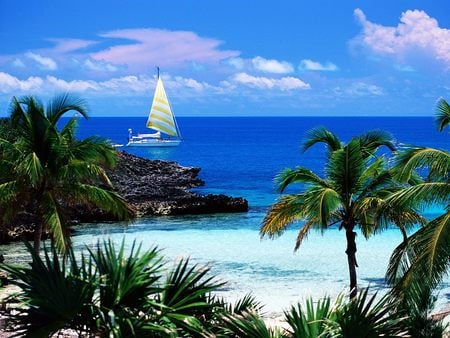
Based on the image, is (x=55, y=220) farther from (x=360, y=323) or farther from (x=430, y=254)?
(x=360, y=323)

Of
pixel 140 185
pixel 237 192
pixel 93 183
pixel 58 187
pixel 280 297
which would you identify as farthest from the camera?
pixel 237 192

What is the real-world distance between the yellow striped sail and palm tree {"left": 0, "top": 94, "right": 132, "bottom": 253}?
74.7 metres

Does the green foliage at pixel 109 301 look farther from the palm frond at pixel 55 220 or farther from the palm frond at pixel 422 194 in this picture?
the palm frond at pixel 55 220

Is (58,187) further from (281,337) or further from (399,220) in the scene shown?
(281,337)

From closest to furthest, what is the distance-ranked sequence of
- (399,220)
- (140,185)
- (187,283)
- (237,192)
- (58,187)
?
(187,283) < (399,220) < (58,187) < (140,185) < (237,192)

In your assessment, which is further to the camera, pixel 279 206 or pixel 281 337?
pixel 279 206

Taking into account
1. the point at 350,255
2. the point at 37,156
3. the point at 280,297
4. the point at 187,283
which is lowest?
the point at 280,297

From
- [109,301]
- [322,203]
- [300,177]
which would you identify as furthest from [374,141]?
[109,301]

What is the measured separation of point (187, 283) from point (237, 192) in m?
54.8

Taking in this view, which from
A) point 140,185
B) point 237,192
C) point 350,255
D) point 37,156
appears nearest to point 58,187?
point 37,156

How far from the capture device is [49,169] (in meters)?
18.5

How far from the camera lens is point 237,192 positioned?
63.4 meters

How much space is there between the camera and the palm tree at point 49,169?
18.3 meters

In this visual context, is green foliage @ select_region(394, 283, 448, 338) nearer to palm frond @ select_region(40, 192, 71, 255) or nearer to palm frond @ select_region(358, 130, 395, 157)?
palm frond @ select_region(358, 130, 395, 157)
